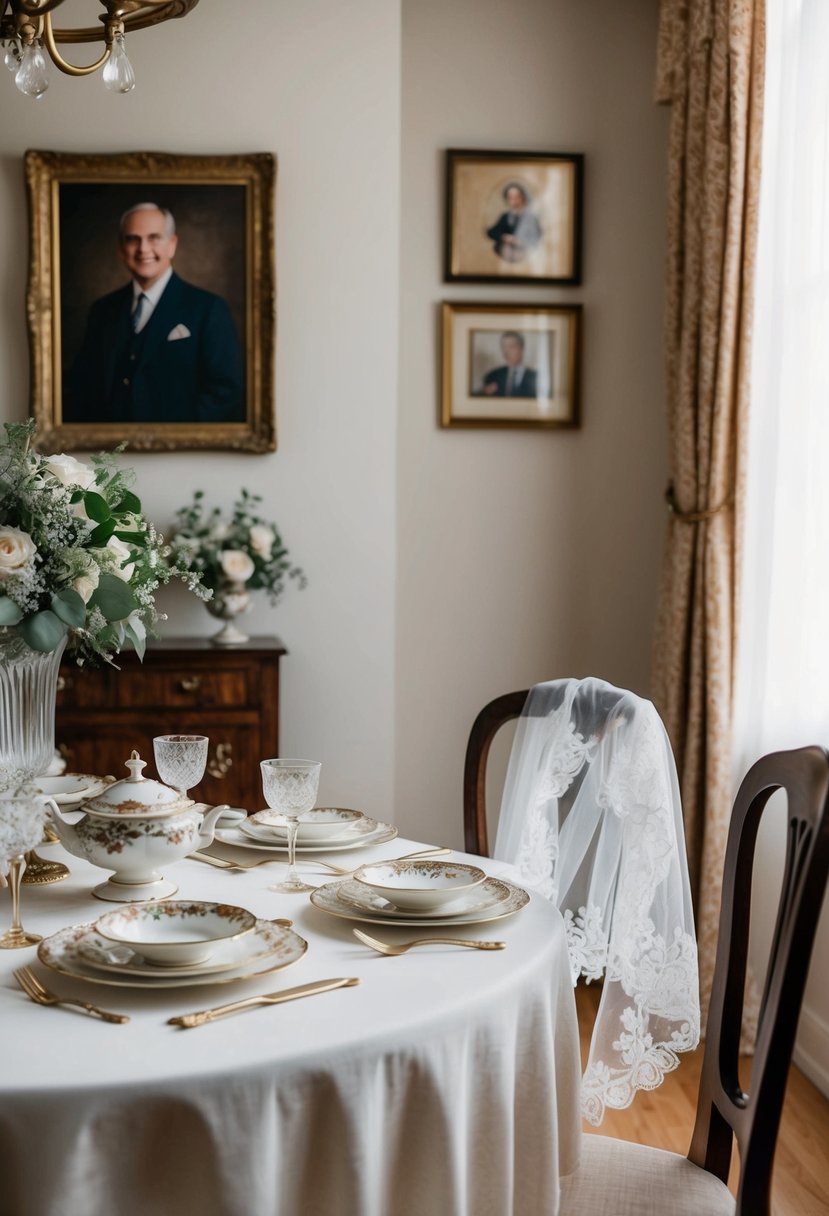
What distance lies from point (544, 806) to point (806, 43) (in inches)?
87.5

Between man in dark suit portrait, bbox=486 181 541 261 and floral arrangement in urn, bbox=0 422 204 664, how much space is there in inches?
103

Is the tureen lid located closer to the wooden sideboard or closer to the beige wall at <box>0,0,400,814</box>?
the wooden sideboard

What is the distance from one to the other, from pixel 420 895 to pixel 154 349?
105 inches

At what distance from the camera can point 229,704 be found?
3439mm

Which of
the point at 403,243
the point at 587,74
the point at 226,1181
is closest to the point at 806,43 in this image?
the point at 587,74

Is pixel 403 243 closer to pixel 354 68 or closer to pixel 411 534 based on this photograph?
pixel 354 68

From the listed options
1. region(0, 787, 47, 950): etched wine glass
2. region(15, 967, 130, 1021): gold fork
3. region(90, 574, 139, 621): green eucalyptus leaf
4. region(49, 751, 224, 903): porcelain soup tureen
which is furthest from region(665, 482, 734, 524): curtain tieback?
region(15, 967, 130, 1021): gold fork

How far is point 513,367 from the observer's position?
4.16 m

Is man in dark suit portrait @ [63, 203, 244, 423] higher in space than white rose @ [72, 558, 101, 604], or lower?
higher

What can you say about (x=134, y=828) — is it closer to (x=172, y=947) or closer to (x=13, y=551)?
(x=172, y=947)

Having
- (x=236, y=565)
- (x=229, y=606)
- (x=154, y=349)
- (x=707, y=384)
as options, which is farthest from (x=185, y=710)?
(x=707, y=384)

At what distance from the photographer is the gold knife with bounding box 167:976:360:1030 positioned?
48.8 inches

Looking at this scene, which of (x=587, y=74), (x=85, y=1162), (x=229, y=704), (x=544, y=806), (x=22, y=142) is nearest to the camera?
(x=85, y=1162)

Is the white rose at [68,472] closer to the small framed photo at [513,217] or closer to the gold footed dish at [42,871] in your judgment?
the gold footed dish at [42,871]
